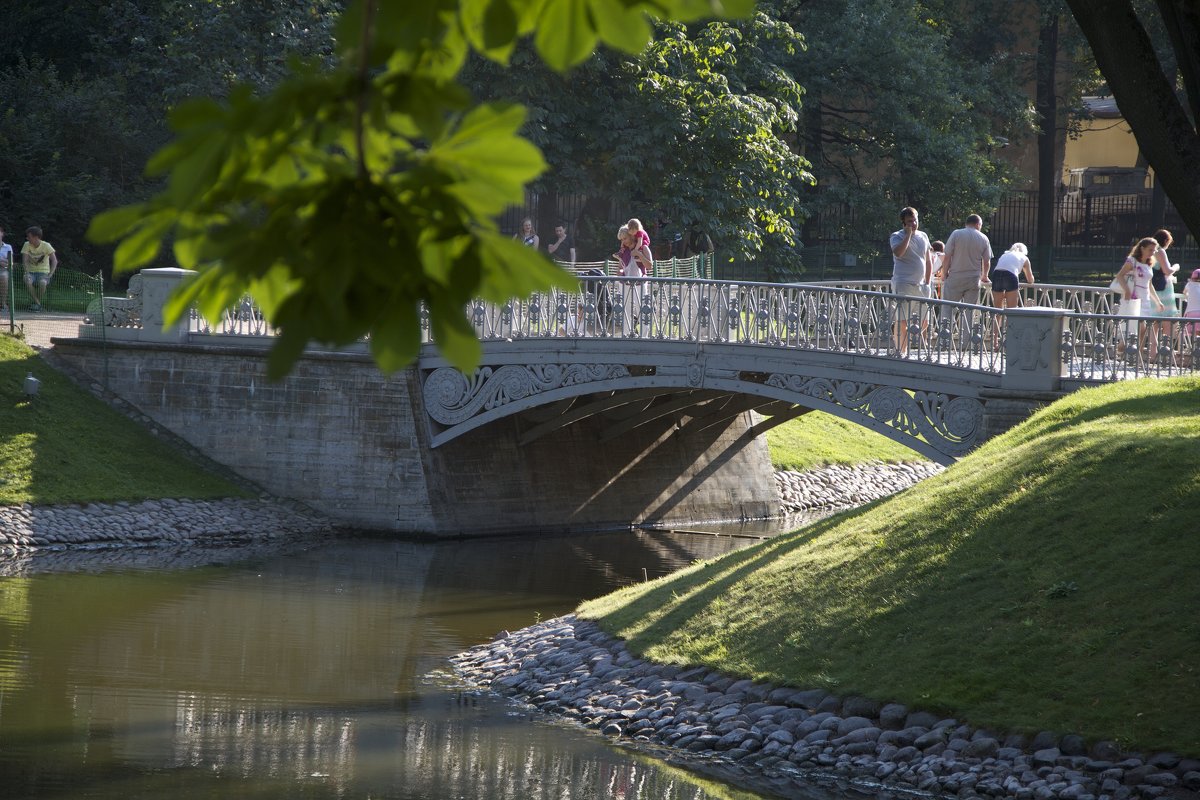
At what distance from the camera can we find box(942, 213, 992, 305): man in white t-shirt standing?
19.8m

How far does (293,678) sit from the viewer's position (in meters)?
14.4

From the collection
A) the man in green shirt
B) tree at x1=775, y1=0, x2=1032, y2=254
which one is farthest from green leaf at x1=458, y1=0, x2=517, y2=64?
tree at x1=775, y1=0, x2=1032, y2=254

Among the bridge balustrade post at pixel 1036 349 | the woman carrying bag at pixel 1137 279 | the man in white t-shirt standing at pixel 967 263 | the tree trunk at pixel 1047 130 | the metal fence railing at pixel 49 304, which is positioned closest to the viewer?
the bridge balustrade post at pixel 1036 349

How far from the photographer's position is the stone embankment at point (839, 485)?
90.5 ft

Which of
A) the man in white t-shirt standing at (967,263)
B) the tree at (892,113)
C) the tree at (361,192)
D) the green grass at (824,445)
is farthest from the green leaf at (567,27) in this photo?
the tree at (892,113)

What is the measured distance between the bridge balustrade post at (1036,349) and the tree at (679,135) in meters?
12.5

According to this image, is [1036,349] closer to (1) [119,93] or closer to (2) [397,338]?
(2) [397,338]

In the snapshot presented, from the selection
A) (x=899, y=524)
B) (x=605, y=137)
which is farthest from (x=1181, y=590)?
(x=605, y=137)

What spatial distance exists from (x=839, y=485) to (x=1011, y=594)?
16.6 metres

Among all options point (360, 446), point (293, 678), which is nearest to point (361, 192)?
point (293, 678)

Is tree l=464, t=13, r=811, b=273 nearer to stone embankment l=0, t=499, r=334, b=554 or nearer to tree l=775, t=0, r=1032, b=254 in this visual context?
tree l=775, t=0, r=1032, b=254

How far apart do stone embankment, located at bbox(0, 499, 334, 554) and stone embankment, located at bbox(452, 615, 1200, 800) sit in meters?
7.75

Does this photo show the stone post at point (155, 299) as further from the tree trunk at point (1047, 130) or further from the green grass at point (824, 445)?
the tree trunk at point (1047, 130)

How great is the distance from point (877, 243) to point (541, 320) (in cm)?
1613
